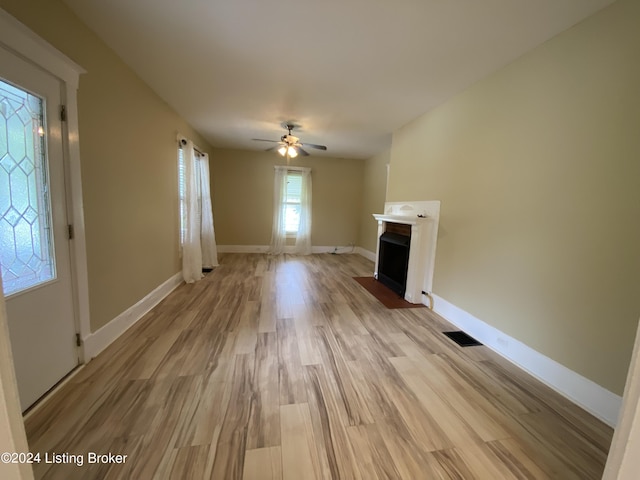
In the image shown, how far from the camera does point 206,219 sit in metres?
4.50

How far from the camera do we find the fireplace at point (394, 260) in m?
3.46

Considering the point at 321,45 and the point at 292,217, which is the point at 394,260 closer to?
the point at 321,45

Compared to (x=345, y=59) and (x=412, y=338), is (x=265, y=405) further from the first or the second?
(x=345, y=59)

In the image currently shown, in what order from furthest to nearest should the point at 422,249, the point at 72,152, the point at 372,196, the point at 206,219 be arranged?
1. the point at 372,196
2. the point at 206,219
3. the point at 422,249
4. the point at 72,152

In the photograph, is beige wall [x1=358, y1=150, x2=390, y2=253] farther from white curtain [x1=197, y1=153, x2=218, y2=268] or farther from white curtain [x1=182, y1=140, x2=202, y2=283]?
white curtain [x1=182, y1=140, x2=202, y2=283]

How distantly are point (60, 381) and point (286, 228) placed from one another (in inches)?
191

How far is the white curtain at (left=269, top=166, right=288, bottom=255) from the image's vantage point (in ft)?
19.7

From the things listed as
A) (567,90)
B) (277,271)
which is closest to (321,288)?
(277,271)

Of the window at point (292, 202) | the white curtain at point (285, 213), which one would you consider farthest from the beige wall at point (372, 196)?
the window at point (292, 202)

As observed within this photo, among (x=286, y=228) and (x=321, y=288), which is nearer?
(x=321, y=288)

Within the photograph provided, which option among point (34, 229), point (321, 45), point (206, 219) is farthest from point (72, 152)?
point (206, 219)

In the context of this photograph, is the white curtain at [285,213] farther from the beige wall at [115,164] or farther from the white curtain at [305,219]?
the beige wall at [115,164]

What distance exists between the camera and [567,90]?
5.76ft

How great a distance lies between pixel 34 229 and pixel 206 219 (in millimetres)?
3047
